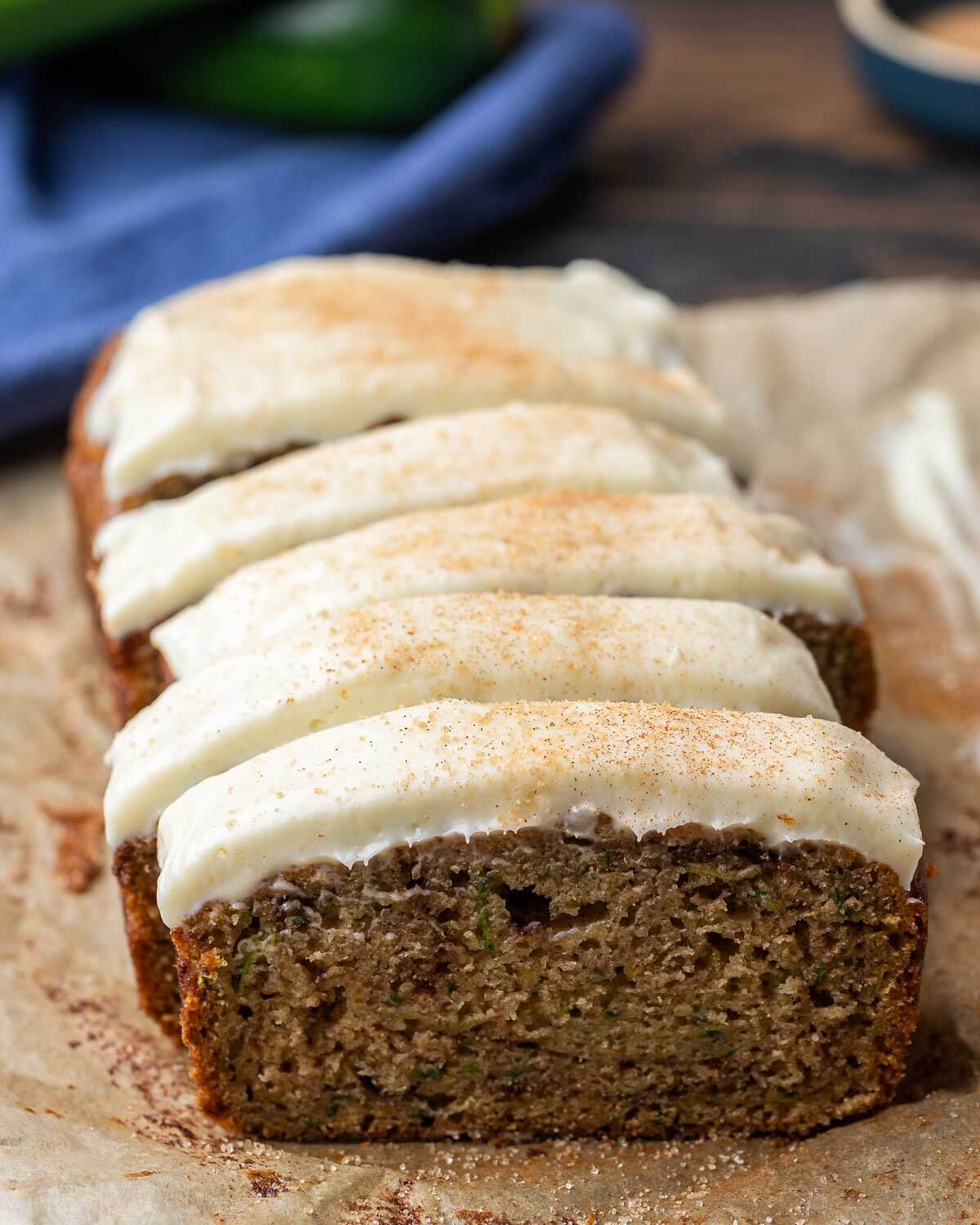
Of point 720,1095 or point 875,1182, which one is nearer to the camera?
point 875,1182

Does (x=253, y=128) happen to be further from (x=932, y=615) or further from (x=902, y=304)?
(x=932, y=615)

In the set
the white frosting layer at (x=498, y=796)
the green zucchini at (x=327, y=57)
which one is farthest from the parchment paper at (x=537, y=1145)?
the green zucchini at (x=327, y=57)

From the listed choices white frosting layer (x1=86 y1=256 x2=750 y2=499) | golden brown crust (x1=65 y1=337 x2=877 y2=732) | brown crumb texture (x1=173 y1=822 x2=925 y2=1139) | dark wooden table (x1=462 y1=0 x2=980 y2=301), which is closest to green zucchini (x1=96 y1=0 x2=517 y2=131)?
dark wooden table (x1=462 y1=0 x2=980 y2=301)

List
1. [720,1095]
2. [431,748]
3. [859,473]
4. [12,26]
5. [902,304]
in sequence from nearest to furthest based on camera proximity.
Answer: [431,748] → [720,1095] → [859,473] → [902,304] → [12,26]

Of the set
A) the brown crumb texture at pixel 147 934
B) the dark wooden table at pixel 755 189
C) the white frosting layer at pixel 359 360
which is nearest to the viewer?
the brown crumb texture at pixel 147 934

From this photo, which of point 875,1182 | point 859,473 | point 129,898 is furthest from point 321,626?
point 859,473

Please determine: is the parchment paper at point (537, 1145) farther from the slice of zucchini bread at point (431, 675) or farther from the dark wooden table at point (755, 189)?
the dark wooden table at point (755, 189)
